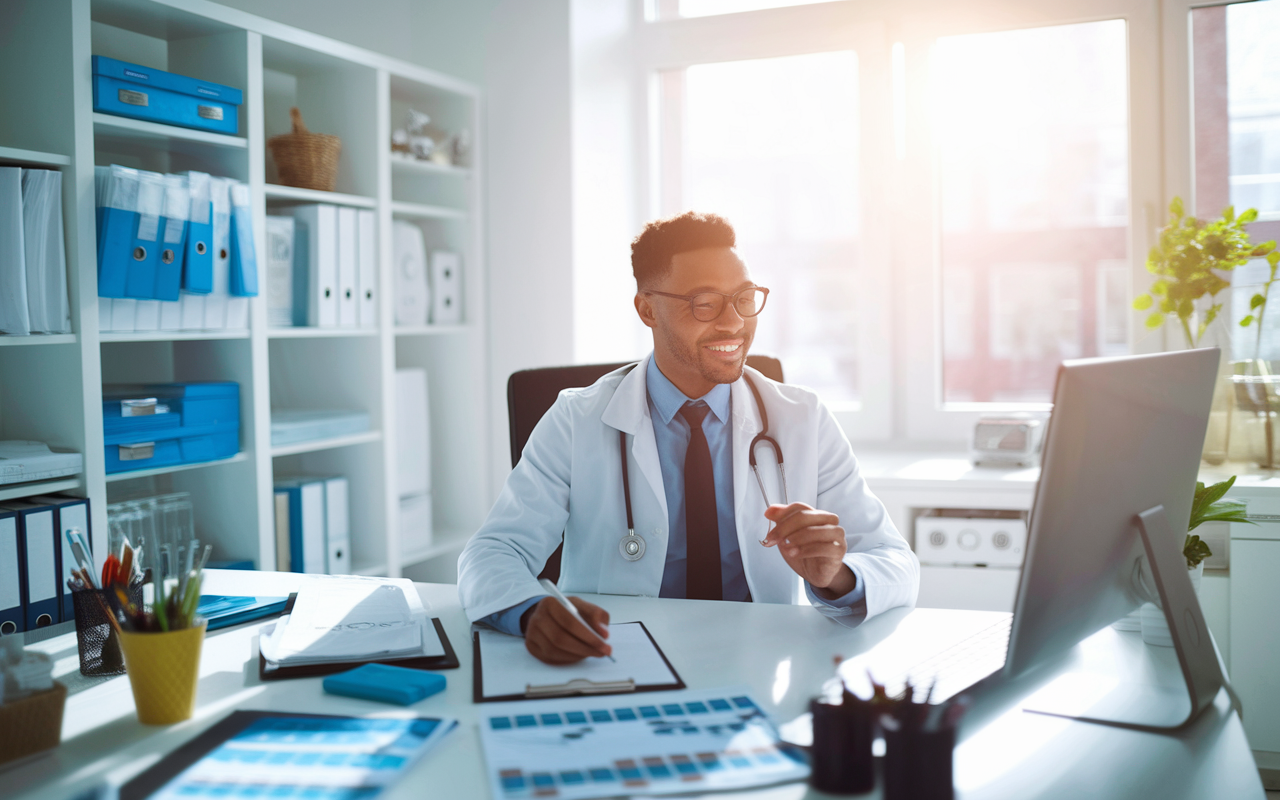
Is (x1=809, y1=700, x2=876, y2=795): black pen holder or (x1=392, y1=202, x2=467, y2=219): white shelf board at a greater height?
→ (x1=392, y1=202, x2=467, y2=219): white shelf board

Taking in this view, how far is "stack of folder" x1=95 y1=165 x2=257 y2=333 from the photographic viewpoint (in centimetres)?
201

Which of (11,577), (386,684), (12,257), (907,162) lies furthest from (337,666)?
(907,162)

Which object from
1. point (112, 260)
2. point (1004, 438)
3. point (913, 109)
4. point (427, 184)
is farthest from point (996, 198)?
point (112, 260)

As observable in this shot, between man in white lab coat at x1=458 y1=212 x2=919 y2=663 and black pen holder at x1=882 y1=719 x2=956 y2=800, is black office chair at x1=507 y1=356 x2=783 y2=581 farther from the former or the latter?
black pen holder at x1=882 y1=719 x2=956 y2=800

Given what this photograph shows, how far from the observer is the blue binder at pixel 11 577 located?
1856mm

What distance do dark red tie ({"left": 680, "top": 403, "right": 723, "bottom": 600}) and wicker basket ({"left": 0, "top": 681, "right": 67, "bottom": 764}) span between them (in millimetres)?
982

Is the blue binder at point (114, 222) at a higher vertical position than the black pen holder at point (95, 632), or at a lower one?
higher

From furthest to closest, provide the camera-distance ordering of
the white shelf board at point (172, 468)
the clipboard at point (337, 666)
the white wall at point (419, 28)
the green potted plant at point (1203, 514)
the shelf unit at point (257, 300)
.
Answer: the white wall at point (419, 28) < the white shelf board at point (172, 468) < the shelf unit at point (257, 300) < the green potted plant at point (1203, 514) < the clipboard at point (337, 666)

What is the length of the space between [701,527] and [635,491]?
13 cm

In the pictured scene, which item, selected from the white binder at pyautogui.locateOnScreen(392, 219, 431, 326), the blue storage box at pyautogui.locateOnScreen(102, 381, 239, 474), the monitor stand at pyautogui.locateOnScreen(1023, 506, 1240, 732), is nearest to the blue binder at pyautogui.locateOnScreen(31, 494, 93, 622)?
the blue storage box at pyautogui.locateOnScreen(102, 381, 239, 474)

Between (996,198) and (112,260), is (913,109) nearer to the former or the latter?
(996,198)

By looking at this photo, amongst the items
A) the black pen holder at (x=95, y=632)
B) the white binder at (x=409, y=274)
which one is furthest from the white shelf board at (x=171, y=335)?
the black pen holder at (x=95, y=632)

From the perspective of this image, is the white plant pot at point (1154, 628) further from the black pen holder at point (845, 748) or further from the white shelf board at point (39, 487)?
the white shelf board at point (39, 487)

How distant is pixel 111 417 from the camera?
82.5 inches
